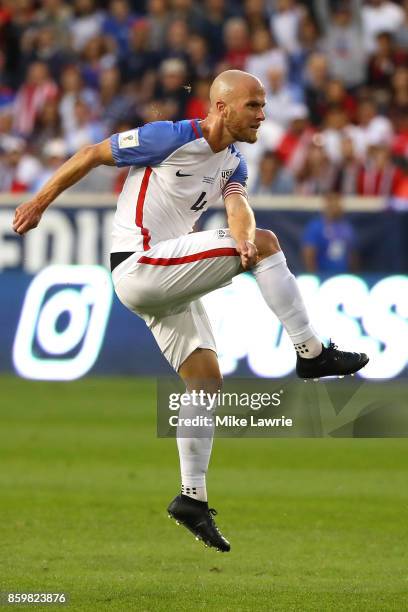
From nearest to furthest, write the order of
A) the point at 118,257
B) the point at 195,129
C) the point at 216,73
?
1. the point at 195,129
2. the point at 118,257
3. the point at 216,73

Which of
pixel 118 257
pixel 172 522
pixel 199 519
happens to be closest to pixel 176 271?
pixel 118 257

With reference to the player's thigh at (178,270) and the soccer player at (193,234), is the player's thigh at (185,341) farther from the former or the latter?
the player's thigh at (178,270)

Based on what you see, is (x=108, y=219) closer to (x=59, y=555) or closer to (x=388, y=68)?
(x=388, y=68)

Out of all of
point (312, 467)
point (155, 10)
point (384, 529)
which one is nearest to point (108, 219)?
point (155, 10)

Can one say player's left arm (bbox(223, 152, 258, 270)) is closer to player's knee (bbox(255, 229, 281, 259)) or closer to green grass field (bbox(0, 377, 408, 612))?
player's knee (bbox(255, 229, 281, 259))

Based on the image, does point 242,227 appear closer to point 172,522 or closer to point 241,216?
point 241,216

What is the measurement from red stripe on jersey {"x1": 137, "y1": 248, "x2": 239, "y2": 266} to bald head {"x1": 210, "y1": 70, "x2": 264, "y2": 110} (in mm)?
797

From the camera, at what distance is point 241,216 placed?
24.7 feet

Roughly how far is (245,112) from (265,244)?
0.70 m

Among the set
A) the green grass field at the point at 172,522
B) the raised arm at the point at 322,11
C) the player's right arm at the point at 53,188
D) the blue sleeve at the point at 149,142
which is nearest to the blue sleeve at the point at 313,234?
the green grass field at the point at 172,522

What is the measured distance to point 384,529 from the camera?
966 centimetres

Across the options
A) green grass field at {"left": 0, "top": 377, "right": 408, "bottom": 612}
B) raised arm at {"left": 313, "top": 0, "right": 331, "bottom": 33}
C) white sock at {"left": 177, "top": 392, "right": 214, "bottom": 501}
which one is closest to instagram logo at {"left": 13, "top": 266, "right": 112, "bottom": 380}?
green grass field at {"left": 0, "top": 377, "right": 408, "bottom": 612}

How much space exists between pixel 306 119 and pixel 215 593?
12404 mm

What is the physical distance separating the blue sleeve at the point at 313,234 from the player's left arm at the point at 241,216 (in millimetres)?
9721
